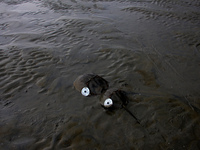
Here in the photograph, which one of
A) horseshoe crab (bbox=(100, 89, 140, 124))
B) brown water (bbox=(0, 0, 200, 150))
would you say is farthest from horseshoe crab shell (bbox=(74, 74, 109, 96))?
horseshoe crab (bbox=(100, 89, 140, 124))

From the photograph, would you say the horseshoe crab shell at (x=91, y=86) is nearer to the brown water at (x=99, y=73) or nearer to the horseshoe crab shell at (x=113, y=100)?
the brown water at (x=99, y=73)

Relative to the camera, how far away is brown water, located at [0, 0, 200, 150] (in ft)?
9.11

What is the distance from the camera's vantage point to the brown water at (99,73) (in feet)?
9.11

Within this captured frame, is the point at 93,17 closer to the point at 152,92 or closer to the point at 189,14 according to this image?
the point at 189,14

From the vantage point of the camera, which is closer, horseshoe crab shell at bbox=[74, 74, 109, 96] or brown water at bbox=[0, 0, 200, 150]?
brown water at bbox=[0, 0, 200, 150]

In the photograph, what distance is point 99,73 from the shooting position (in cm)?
416

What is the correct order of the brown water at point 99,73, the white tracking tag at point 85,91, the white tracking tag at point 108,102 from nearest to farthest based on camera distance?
the brown water at point 99,73 → the white tracking tag at point 108,102 → the white tracking tag at point 85,91

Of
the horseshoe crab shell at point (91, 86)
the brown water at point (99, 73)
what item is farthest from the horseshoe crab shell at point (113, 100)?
the horseshoe crab shell at point (91, 86)

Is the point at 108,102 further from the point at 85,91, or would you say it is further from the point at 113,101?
the point at 85,91

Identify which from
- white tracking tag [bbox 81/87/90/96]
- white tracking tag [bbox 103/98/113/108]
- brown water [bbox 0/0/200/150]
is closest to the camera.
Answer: brown water [bbox 0/0/200/150]

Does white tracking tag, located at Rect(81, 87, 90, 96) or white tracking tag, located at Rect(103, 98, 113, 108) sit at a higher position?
white tracking tag, located at Rect(103, 98, 113, 108)

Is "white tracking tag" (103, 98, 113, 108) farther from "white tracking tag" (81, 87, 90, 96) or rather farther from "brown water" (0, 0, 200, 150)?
"white tracking tag" (81, 87, 90, 96)

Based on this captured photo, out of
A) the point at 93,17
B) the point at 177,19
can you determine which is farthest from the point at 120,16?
the point at 177,19

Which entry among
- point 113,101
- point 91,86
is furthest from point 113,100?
point 91,86
